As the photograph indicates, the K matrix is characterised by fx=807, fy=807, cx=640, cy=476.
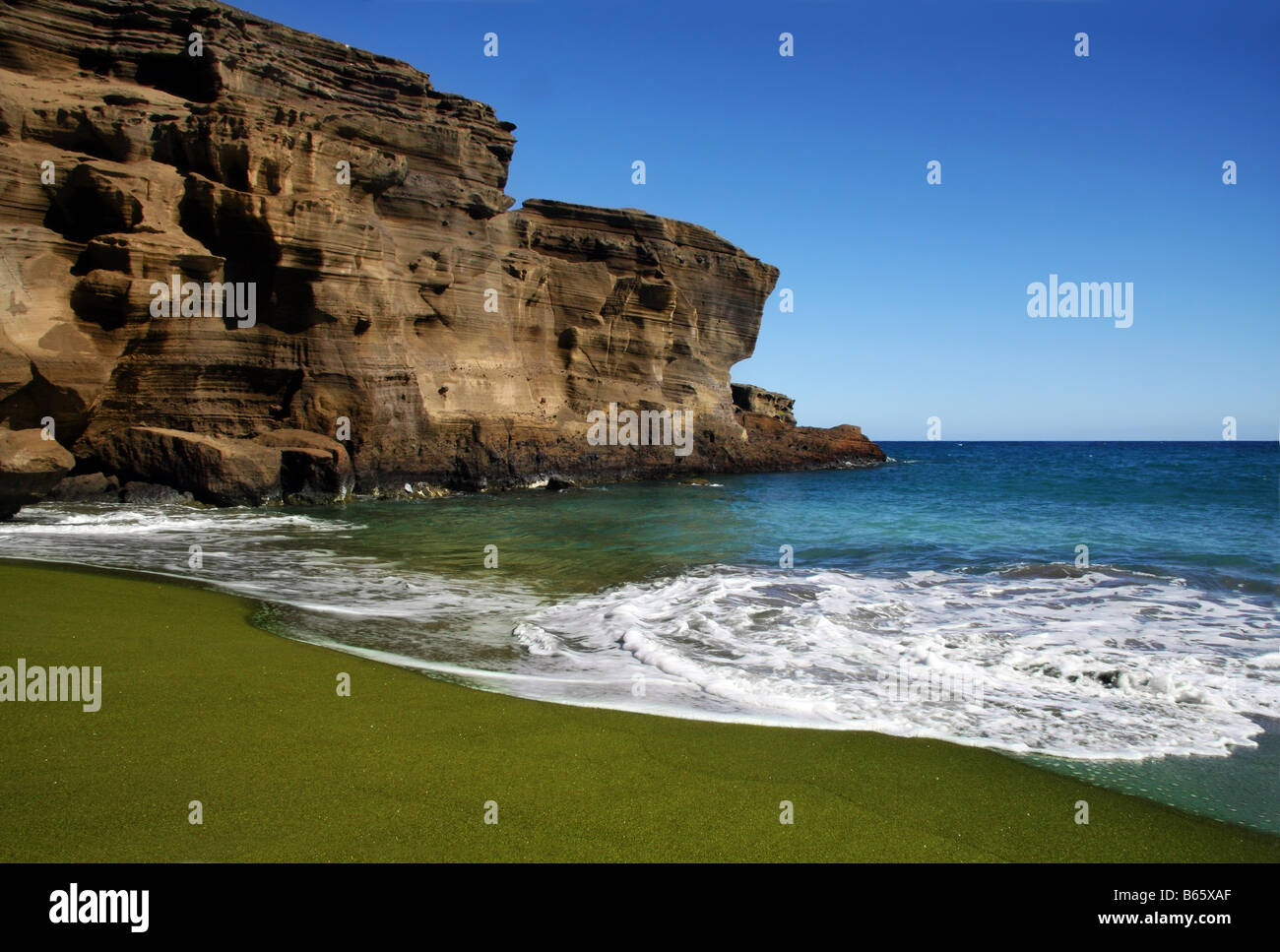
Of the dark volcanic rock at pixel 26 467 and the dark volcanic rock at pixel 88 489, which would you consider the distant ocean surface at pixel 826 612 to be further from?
the dark volcanic rock at pixel 88 489

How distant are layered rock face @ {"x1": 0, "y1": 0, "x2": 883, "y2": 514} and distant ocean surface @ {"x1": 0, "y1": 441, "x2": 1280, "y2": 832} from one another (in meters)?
3.33

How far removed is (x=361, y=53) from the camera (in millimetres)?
28625

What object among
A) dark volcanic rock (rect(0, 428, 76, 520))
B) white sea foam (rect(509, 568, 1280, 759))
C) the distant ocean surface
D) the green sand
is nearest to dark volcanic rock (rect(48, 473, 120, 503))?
the distant ocean surface

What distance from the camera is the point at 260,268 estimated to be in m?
23.2

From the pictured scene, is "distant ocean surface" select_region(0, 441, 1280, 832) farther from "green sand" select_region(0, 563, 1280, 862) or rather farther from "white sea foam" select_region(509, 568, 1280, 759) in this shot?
"green sand" select_region(0, 563, 1280, 862)

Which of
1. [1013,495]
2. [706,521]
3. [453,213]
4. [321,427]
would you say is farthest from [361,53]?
[1013,495]

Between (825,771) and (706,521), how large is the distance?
15.5 metres

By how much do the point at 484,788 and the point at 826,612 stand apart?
6.13 meters

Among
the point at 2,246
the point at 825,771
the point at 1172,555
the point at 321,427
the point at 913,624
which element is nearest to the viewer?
the point at 825,771

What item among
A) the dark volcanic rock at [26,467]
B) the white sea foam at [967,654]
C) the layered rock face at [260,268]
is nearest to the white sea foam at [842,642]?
the white sea foam at [967,654]

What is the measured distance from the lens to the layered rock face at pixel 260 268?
2034cm

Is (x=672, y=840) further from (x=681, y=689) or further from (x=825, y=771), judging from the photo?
(x=681, y=689)

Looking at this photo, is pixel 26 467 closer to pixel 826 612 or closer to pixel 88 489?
pixel 88 489
